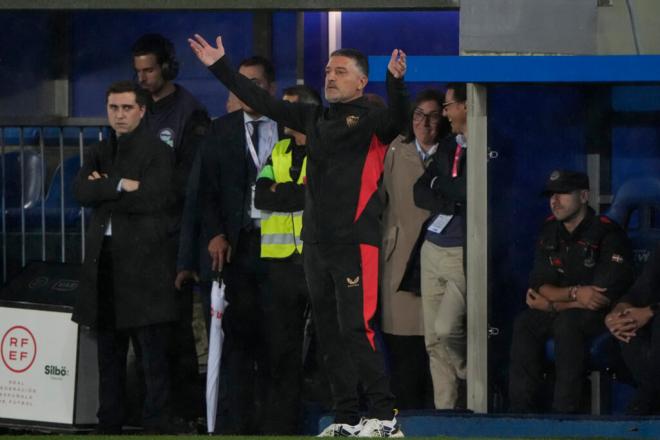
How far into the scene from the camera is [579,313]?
9328mm

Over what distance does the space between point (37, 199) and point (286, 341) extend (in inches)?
116

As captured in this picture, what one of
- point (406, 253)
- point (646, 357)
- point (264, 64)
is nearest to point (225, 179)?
point (264, 64)

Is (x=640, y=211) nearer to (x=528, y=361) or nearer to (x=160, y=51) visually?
(x=528, y=361)

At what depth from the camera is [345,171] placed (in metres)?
8.29

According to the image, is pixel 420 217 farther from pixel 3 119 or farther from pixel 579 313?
pixel 3 119

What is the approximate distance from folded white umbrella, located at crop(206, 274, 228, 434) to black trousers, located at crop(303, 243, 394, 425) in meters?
1.51

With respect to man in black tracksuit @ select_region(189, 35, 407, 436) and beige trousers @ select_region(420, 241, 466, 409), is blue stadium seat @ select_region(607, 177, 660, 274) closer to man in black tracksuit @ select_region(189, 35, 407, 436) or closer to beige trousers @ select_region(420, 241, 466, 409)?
beige trousers @ select_region(420, 241, 466, 409)

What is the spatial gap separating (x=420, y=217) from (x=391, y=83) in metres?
1.88

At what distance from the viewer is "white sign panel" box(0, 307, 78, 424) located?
399 inches

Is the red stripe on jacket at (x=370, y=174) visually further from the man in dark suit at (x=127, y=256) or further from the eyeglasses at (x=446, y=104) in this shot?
the man in dark suit at (x=127, y=256)

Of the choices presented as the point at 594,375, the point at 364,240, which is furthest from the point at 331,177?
the point at 594,375

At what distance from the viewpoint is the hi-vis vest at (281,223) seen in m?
9.44

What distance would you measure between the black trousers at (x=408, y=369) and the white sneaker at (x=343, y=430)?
5.04 feet

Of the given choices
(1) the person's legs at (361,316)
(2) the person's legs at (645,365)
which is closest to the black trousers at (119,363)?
(1) the person's legs at (361,316)
